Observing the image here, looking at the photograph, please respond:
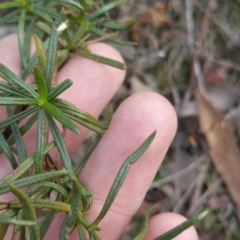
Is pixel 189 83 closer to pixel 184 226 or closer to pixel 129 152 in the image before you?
pixel 129 152

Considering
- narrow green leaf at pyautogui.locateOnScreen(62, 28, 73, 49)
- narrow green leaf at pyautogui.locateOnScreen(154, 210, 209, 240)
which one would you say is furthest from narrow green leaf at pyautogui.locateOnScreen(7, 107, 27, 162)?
narrow green leaf at pyautogui.locateOnScreen(154, 210, 209, 240)

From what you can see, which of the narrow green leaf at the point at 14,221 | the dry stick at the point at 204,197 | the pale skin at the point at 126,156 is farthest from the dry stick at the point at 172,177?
the narrow green leaf at the point at 14,221

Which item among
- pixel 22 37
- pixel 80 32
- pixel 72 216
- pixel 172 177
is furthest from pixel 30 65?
pixel 172 177

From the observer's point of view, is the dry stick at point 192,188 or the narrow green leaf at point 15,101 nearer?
the narrow green leaf at point 15,101

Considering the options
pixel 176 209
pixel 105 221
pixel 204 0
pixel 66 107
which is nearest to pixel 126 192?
pixel 105 221

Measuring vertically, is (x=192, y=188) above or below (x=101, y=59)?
below

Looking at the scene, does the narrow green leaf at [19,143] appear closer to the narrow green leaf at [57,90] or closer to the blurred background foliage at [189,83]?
the narrow green leaf at [57,90]
